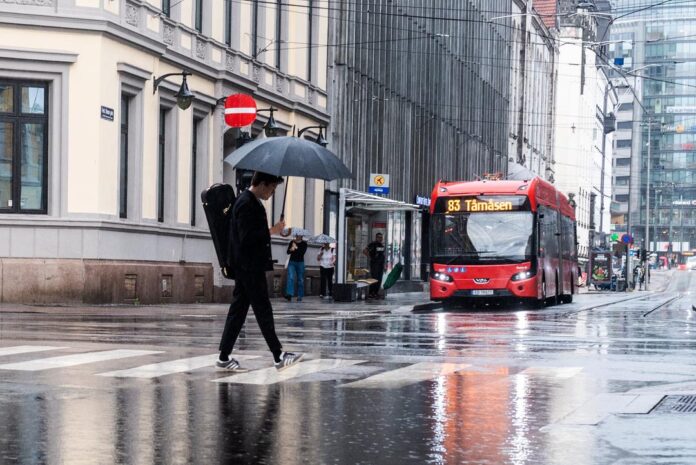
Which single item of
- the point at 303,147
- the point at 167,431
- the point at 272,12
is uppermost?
the point at 272,12

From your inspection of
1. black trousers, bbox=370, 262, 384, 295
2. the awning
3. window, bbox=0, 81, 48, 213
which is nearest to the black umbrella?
window, bbox=0, 81, 48, 213

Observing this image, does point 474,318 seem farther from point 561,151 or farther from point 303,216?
point 561,151

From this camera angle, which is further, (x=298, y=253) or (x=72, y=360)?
(x=298, y=253)

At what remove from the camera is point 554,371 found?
12.2 m

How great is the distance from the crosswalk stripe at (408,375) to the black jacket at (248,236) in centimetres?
139

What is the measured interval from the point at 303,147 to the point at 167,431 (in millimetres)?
5976

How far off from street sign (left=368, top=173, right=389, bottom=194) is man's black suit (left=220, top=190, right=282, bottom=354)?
102 feet

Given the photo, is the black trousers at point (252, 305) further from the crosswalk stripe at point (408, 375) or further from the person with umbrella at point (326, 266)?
the person with umbrella at point (326, 266)

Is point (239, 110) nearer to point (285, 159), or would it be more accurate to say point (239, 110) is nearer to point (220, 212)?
point (285, 159)

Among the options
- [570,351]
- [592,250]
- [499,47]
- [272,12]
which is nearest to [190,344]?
[570,351]

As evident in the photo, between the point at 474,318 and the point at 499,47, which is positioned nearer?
the point at 474,318

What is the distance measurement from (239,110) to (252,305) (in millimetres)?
19845

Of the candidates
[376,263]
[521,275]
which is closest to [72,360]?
[521,275]

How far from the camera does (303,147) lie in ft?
44.4
